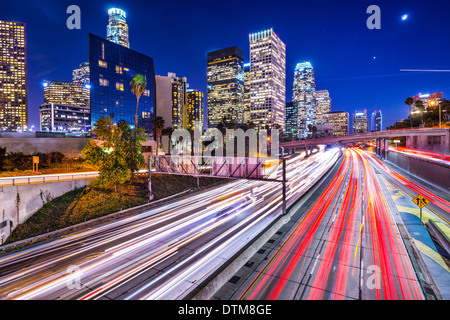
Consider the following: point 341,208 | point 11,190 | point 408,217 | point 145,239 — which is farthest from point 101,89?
point 408,217

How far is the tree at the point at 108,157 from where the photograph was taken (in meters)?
28.4

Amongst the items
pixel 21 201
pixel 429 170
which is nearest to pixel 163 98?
pixel 21 201

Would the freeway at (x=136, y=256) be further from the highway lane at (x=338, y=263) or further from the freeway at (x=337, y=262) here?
the highway lane at (x=338, y=263)

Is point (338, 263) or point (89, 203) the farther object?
point (89, 203)

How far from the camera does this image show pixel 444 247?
48.8ft

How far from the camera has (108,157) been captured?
2891cm

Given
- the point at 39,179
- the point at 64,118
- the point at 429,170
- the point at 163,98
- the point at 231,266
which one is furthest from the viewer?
the point at 64,118

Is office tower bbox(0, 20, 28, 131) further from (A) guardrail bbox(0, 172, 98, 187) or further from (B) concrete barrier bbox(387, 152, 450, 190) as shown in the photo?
(B) concrete barrier bbox(387, 152, 450, 190)

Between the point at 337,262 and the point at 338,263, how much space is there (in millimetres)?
117

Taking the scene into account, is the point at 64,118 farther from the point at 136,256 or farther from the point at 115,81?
the point at 136,256

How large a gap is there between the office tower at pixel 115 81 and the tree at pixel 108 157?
61156 millimetres

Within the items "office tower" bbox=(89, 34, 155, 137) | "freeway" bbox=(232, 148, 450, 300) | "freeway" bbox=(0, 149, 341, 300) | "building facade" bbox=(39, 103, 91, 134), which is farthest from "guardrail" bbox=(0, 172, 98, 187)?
"building facade" bbox=(39, 103, 91, 134)
